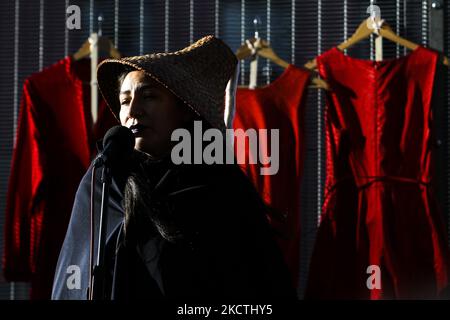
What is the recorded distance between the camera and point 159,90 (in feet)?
9.00

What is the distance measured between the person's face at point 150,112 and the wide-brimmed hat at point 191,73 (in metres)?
0.04

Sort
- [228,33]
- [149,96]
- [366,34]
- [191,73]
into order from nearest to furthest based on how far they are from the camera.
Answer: [149,96] < [191,73] < [366,34] < [228,33]

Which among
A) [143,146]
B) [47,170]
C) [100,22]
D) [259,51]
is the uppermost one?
[100,22]

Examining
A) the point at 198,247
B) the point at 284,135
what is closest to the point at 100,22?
the point at 284,135

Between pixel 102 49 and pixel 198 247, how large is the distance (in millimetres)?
1785

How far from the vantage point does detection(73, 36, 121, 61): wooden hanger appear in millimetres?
4166

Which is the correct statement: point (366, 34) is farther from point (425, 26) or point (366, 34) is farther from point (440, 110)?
point (440, 110)

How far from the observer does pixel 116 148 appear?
219cm

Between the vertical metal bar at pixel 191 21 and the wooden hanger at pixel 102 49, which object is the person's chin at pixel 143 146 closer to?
the wooden hanger at pixel 102 49

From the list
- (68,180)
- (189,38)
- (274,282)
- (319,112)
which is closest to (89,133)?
(68,180)

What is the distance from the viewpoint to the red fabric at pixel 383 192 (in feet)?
12.9

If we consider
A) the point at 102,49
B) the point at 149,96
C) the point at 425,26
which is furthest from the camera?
the point at 425,26

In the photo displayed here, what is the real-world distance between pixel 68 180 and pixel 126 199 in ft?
5.06

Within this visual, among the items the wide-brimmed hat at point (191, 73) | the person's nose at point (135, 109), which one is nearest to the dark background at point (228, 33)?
the wide-brimmed hat at point (191, 73)
